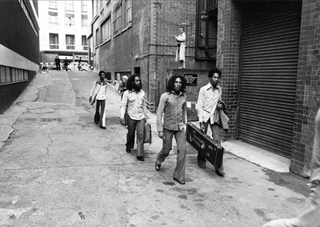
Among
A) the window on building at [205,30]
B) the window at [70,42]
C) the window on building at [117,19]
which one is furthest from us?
the window at [70,42]

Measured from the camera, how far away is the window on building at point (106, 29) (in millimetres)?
26250

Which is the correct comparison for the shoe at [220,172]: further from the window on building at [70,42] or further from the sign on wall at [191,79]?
the window on building at [70,42]

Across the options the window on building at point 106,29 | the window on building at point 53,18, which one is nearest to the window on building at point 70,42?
the window on building at point 53,18

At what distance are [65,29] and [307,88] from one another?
56.7m

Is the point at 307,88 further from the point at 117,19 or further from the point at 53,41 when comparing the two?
the point at 53,41

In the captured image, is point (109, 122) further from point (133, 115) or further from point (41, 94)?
point (41, 94)

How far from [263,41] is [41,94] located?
13.7 metres

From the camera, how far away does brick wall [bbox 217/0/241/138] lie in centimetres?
816

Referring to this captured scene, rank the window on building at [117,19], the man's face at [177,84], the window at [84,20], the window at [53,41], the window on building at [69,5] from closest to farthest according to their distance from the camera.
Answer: the man's face at [177,84] → the window on building at [117,19] → the window at [53,41] → the window on building at [69,5] → the window at [84,20]

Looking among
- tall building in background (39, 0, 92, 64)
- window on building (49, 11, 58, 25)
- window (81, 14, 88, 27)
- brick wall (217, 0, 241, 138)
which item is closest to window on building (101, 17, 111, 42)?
brick wall (217, 0, 241, 138)

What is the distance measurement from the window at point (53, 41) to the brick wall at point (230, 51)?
52.8 m

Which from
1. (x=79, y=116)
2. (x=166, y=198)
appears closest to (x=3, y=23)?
(x=79, y=116)

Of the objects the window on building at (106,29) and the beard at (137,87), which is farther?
the window on building at (106,29)

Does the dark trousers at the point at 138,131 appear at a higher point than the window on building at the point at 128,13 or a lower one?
lower
